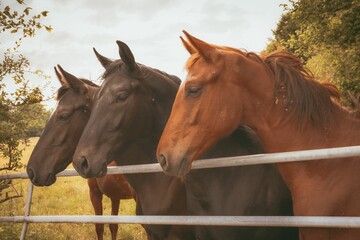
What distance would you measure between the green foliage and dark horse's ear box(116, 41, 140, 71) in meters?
7.64

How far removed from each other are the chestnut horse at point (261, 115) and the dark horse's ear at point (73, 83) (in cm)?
204

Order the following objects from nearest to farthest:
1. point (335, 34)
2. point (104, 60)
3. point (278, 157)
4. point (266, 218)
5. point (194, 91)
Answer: point (278, 157) < point (266, 218) < point (194, 91) < point (104, 60) < point (335, 34)

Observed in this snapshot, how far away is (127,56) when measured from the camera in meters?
3.55

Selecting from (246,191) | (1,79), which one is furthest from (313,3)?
(246,191)

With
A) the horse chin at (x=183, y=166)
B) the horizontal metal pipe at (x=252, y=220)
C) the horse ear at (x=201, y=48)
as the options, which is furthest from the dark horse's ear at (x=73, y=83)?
the horse chin at (x=183, y=166)

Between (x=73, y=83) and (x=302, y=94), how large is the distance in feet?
9.06

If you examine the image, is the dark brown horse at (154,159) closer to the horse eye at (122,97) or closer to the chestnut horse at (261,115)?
the horse eye at (122,97)

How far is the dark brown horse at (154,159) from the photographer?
310 centimetres

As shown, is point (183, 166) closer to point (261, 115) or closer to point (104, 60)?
point (261, 115)

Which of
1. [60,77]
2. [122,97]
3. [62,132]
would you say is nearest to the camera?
[122,97]

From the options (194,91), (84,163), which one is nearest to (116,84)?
(84,163)

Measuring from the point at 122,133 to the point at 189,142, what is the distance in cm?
Result: 102

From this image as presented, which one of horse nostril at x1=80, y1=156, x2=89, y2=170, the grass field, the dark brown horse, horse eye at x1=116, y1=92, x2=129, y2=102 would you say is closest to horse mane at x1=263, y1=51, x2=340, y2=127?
the dark brown horse

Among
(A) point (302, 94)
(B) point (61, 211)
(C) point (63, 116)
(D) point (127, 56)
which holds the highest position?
(D) point (127, 56)
